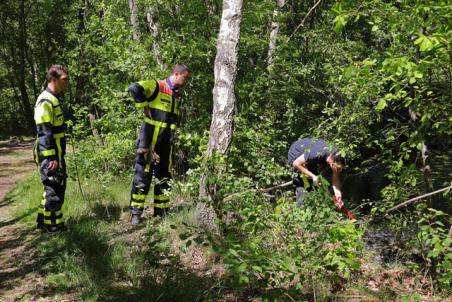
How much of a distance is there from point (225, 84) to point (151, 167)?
5.07ft

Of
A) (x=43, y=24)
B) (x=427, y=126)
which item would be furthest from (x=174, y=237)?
(x=43, y=24)

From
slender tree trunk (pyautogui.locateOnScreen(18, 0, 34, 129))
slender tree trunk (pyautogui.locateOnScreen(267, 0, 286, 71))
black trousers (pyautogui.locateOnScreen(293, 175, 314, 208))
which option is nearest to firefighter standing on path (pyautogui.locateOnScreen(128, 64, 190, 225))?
black trousers (pyautogui.locateOnScreen(293, 175, 314, 208))

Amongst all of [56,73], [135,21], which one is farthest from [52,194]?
[135,21]

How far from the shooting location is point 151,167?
18.5ft

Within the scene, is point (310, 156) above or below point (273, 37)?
below

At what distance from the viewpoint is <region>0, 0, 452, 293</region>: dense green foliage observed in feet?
12.2

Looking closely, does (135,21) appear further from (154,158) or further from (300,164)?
(300,164)

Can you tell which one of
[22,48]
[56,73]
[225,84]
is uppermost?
[22,48]

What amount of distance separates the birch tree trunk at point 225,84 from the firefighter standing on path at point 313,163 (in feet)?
3.95

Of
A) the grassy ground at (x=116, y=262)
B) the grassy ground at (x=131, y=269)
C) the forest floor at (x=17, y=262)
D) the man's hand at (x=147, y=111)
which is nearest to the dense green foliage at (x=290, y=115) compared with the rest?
the grassy ground at (x=131, y=269)

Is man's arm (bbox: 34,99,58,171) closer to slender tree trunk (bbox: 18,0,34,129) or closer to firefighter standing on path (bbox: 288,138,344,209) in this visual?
firefighter standing on path (bbox: 288,138,344,209)

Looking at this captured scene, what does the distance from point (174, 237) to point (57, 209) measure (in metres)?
1.47

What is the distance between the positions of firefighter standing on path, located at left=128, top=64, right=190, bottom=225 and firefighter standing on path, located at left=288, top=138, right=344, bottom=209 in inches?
70.2

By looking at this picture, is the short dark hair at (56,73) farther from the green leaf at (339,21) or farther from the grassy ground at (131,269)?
the green leaf at (339,21)
